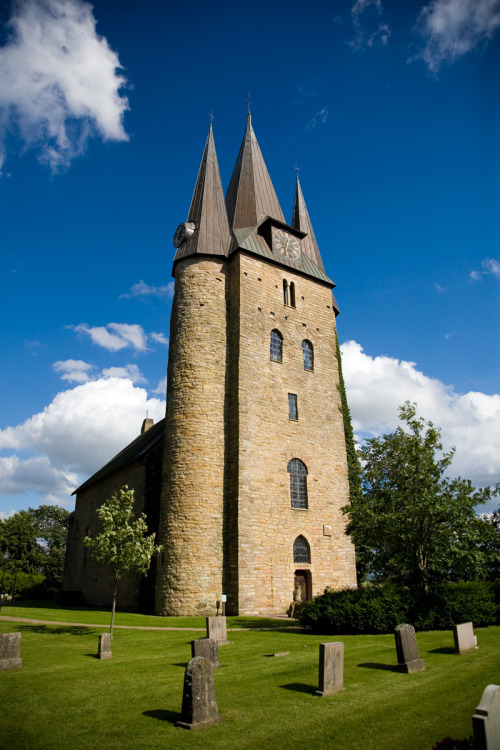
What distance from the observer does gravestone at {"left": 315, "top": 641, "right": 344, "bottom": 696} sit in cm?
808

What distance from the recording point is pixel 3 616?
20.7 meters

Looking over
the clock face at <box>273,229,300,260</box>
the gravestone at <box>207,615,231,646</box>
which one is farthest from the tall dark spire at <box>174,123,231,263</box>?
the gravestone at <box>207,615,231,646</box>

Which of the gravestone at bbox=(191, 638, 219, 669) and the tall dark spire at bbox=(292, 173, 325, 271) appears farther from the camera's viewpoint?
the tall dark spire at bbox=(292, 173, 325, 271)

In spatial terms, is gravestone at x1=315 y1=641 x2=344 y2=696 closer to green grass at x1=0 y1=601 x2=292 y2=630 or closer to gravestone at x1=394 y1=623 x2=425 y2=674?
gravestone at x1=394 y1=623 x2=425 y2=674

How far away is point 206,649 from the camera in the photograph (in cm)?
994

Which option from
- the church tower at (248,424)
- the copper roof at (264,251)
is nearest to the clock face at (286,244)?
the church tower at (248,424)

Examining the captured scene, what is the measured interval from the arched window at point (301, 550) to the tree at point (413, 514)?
6.51 metres

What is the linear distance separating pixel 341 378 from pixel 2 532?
45.6m

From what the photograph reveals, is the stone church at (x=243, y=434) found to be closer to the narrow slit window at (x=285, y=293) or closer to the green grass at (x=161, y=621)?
the narrow slit window at (x=285, y=293)

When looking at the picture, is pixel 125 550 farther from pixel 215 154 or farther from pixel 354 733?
pixel 215 154

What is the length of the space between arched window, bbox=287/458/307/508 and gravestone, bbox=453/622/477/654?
12772mm

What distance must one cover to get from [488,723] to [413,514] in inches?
432

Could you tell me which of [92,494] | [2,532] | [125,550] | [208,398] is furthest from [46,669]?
[2,532]

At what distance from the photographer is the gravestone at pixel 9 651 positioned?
405 inches
